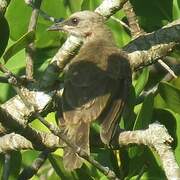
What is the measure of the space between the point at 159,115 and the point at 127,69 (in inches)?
56.3

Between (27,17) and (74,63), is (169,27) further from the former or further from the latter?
(74,63)

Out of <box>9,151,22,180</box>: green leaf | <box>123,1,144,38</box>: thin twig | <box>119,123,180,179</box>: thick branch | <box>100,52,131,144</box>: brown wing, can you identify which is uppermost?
<box>123,1,144,38</box>: thin twig

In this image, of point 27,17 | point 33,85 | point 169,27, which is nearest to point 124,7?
point 169,27

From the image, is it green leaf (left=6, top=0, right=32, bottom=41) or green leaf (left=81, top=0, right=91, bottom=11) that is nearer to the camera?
green leaf (left=6, top=0, right=32, bottom=41)

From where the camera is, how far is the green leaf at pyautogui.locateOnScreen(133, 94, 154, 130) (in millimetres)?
3818

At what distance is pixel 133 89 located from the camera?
4363 millimetres

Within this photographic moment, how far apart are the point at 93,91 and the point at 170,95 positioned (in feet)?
4.11

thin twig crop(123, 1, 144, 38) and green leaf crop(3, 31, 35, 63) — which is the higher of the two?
green leaf crop(3, 31, 35, 63)

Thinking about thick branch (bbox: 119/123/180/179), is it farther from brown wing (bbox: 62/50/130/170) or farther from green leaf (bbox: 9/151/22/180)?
green leaf (bbox: 9/151/22/180)

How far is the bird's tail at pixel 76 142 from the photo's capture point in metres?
4.00

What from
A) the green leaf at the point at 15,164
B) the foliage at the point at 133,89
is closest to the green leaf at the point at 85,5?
the foliage at the point at 133,89

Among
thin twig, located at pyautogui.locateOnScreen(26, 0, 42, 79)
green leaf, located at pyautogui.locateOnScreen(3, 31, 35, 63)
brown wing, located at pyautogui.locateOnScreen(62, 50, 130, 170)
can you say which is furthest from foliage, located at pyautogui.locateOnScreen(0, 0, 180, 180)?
brown wing, located at pyautogui.locateOnScreen(62, 50, 130, 170)

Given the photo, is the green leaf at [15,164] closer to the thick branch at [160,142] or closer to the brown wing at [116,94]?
the brown wing at [116,94]

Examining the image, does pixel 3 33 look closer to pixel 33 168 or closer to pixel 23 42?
pixel 23 42
